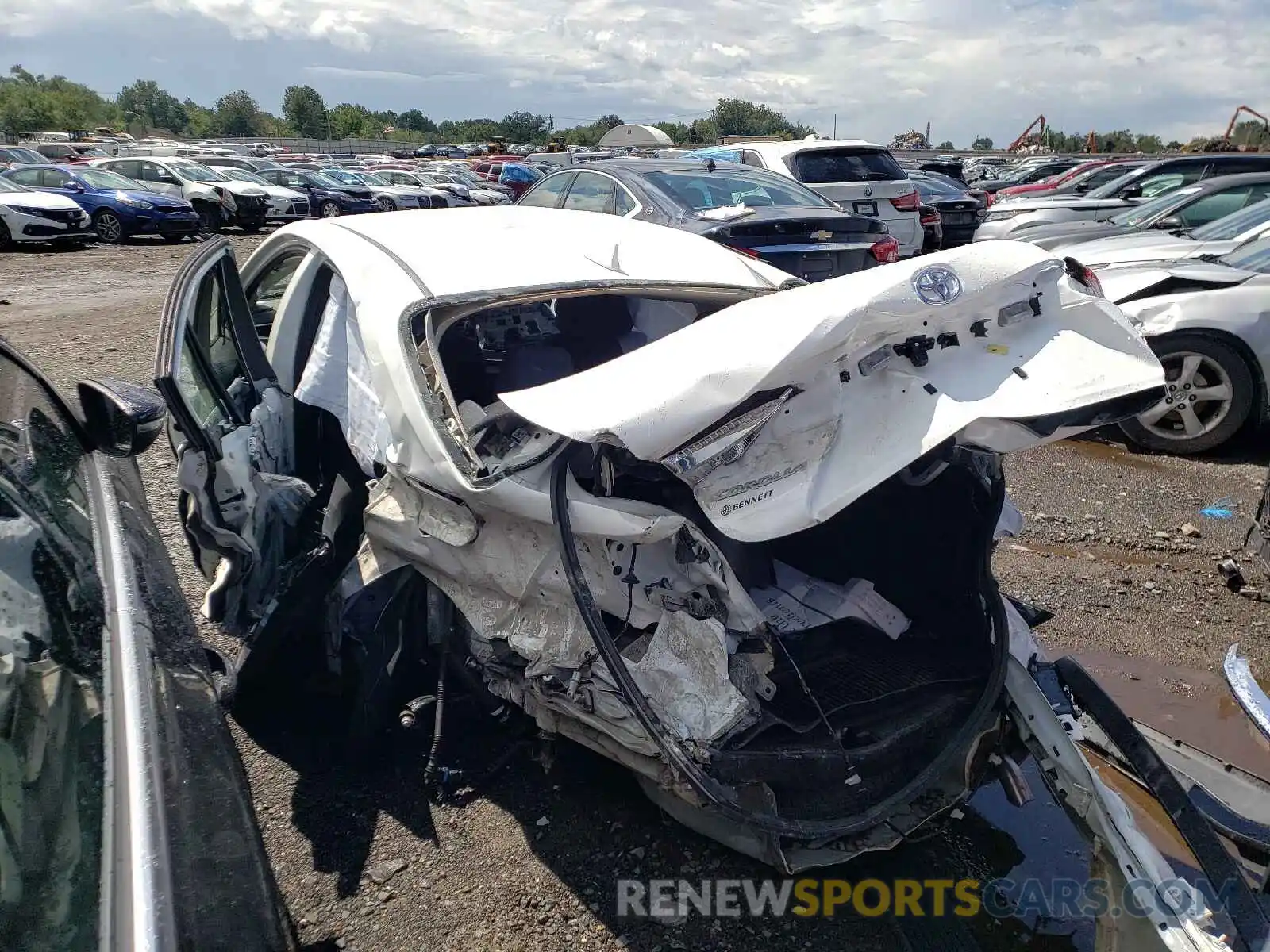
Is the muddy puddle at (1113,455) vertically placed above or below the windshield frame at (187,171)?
below

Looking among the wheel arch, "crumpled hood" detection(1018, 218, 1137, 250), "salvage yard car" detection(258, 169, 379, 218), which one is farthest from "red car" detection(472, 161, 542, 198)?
the wheel arch

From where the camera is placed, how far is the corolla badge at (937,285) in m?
2.09

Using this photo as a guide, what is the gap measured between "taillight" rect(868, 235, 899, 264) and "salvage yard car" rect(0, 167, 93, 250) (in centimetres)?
1493

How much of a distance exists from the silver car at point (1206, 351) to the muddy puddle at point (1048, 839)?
2460 millimetres

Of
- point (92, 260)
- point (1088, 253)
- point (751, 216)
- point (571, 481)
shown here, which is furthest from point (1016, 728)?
point (92, 260)

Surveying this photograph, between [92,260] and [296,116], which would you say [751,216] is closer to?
[92,260]

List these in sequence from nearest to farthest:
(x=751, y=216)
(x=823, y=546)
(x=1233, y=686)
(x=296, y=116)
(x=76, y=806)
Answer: (x=76, y=806)
(x=1233, y=686)
(x=823, y=546)
(x=751, y=216)
(x=296, y=116)

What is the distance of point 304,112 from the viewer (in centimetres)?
8225

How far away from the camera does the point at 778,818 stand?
2.16 m

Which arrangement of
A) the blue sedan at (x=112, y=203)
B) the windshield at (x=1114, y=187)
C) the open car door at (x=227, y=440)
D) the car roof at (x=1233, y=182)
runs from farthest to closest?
the blue sedan at (x=112, y=203) → the windshield at (x=1114, y=187) → the car roof at (x=1233, y=182) → the open car door at (x=227, y=440)

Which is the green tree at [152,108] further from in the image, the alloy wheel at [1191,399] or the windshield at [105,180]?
the alloy wheel at [1191,399]

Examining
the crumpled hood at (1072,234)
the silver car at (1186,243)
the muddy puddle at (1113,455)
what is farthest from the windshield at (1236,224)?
the muddy puddle at (1113,455)

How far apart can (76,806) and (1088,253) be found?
24.8ft

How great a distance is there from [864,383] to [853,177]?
324 inches
